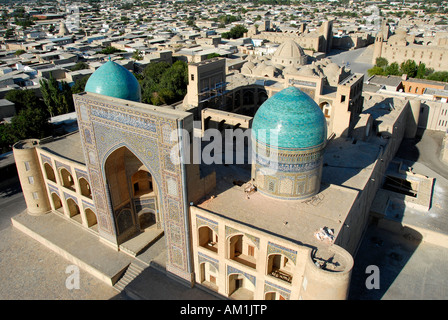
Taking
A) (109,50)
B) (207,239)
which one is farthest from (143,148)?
(109,50)

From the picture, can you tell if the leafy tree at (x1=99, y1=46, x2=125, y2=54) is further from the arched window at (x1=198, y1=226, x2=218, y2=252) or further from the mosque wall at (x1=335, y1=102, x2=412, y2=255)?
the arched window at (x1=198, y1=226, x2=218, y2=252)

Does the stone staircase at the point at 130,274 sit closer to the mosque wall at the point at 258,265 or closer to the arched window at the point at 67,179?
the mosque wall at the point at 258,265

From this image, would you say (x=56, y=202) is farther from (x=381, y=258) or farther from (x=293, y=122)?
(x=381, y=258)

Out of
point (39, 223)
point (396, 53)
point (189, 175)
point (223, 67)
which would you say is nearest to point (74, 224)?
point (39, 223)

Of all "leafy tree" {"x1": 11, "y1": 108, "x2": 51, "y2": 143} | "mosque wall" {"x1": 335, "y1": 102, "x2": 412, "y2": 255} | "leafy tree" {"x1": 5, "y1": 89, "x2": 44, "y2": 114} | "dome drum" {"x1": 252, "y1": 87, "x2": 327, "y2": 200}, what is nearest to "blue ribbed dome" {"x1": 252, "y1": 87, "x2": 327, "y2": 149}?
"dome drum" {"x1": 252, "y1": 87, "x2": 327, "y2": 200}

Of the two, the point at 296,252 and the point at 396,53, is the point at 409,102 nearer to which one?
the point at 296,252
